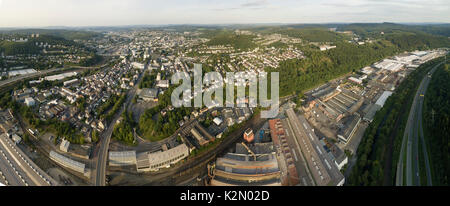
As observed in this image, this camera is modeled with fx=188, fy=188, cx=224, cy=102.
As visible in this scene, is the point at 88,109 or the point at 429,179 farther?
the point at 88,109

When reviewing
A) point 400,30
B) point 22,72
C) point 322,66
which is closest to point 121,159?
point 322,66

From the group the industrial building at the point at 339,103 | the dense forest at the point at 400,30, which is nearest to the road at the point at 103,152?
the industrial building at the point at 339,103

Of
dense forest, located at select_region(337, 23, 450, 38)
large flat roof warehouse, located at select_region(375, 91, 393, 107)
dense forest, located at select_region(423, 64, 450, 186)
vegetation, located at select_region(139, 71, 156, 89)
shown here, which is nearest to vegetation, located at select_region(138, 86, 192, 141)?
vegetation, located at select_region(139, 71, 156, 89)

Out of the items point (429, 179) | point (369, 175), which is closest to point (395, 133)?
point (429, 179)

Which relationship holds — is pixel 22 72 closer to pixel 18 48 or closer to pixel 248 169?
pixel 18 48

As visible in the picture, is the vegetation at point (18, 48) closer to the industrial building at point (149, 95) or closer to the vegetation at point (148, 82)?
the vegetation at point (148, 82)

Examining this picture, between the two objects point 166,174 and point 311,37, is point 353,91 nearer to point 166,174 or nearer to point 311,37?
point 166,174
